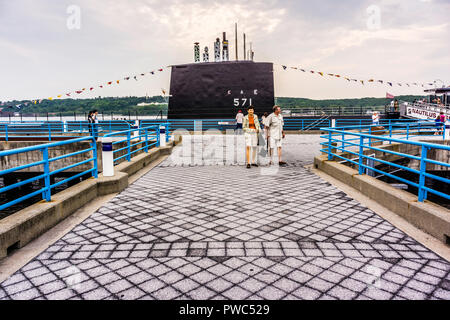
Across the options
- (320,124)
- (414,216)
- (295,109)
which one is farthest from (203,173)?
(295,109)

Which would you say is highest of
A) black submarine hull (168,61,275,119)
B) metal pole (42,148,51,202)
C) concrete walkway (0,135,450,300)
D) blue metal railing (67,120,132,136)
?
black submarine hull (168,61,275,119)

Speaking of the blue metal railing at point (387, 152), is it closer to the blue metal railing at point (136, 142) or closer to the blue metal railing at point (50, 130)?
the blue metal railing at point (136, 142)

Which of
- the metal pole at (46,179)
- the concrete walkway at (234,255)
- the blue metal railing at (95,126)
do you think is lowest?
the concrete walkway at (234,255)

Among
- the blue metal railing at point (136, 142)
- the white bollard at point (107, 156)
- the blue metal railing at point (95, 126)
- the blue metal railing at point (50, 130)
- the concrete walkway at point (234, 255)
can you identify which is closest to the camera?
the concrete walkway at point (234, 255)

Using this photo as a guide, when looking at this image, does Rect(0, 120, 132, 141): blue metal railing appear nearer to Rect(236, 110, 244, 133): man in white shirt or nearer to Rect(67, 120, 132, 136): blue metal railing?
Rect(67, 120, 132, 136): blue metal railing

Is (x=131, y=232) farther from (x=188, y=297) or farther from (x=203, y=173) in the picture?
(x=203, y=173)

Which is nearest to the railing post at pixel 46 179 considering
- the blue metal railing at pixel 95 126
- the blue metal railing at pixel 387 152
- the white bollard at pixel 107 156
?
the white bollard at pixel 107 156

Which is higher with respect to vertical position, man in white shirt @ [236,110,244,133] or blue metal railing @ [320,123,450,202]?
man in white shirt @ [236,110,244,133]

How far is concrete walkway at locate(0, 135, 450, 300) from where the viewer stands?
128 inches

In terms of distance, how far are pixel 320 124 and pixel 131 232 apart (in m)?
27.4

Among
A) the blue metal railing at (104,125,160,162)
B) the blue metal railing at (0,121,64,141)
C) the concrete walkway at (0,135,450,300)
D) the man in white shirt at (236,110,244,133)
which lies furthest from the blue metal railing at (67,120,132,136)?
the concrete walkway at (0,135,450,300)

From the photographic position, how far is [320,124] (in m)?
30.1

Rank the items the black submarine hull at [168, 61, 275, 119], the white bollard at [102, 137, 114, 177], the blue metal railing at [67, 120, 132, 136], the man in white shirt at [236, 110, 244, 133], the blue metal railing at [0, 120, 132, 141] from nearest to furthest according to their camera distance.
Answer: the white bollard at [102, 137, 114, 177], the blue metal railing at [0, 120, 132, 141], the blue metal railing at [67, 120, 132, 136], the man in white shirt at [236, 110, 244, 133], the black submarine hull at [168, 61, 275, 119]

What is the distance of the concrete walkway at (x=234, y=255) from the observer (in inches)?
128
